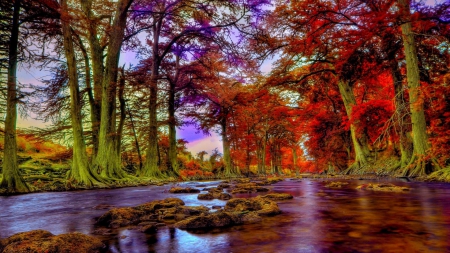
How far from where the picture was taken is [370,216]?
272cm

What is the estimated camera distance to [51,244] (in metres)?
1.73

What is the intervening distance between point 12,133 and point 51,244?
7.32m

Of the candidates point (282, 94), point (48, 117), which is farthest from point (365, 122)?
point (48, 117)

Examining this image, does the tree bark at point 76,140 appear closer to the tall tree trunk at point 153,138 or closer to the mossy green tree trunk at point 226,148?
the tall tree trunk at point 153,138

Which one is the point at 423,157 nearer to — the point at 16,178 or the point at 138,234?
the point at 138,234

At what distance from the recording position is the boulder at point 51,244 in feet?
5.49

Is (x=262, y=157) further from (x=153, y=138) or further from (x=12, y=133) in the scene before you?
(x=12, y=133)

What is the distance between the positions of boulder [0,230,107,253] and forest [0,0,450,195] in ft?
21.3

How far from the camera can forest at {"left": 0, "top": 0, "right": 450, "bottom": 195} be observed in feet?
26.2

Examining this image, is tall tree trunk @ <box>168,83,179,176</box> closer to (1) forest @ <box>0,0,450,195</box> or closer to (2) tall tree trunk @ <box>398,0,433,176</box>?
(1) forest @ <box>0,0,450,195</box>

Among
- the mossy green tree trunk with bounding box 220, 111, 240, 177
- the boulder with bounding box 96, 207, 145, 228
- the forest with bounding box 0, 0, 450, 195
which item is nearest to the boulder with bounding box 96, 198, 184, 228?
the boulder with bounding box 96, 207, 145, 228

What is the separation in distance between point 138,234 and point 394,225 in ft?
7.26

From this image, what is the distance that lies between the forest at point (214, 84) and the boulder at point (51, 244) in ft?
21.3

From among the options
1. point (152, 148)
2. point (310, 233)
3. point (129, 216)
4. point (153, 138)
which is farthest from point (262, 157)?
point (310, 233)
